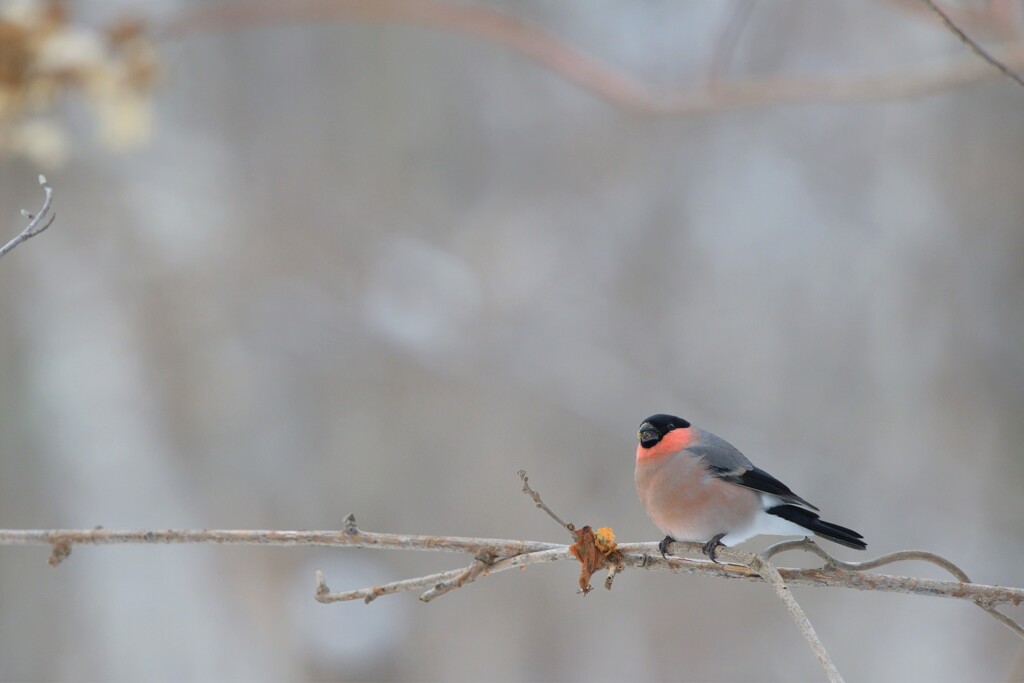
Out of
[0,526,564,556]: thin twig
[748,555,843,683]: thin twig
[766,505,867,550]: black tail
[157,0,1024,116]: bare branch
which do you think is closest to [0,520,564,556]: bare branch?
[0,526,564,556]: thin twig

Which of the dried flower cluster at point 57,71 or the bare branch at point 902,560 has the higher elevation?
the dried flower cluster at point 57,71

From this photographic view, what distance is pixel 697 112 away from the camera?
7.80 feet

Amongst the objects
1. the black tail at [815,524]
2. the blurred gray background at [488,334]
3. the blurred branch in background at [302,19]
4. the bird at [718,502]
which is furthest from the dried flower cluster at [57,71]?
the black tail at [815,524]

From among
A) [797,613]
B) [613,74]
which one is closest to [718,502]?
[797,613]

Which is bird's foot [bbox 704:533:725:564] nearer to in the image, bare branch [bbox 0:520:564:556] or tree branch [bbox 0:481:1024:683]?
tree branch [bbox 0:481:1024:683]

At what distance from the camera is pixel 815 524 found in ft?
3.15

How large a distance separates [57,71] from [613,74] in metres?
1.42

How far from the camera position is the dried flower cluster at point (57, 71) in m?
2.18

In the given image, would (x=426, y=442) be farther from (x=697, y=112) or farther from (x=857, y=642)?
(x=697, y=112)

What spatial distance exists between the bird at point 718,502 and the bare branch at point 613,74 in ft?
4.42

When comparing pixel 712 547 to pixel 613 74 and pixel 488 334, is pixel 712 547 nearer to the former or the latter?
pixel 613 74

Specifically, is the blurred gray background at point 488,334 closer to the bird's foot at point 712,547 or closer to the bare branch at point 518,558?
the bird's foot at point 712,547

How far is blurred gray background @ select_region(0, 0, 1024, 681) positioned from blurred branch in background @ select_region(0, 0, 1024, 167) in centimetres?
123

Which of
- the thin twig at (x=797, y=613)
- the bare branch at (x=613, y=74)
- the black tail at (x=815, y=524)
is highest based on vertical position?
the bare branch at (x=613, y=74)
